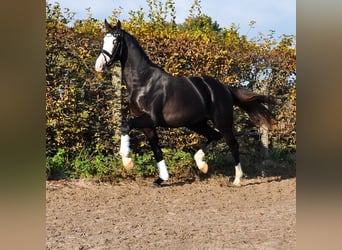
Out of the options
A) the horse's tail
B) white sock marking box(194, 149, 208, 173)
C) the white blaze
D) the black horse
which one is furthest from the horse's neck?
the horse's tail

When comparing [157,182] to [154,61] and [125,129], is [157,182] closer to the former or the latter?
[125,129]

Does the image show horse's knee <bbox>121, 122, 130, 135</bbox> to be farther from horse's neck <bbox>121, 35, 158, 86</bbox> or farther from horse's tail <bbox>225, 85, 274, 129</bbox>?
horse's tail <bbox>225, 85, 274, 129</bbox>

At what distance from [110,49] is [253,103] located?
247cm

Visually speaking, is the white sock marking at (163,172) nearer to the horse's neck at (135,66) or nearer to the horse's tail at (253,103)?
the horse's neck at (135,66)

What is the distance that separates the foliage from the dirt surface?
62 centimetres

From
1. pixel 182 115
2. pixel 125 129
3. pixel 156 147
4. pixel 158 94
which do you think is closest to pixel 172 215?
pixel 125 129

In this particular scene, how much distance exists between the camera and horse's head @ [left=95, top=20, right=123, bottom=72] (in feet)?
18.6

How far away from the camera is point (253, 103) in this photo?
273 inches

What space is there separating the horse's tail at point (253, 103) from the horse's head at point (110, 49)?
1.89 meters

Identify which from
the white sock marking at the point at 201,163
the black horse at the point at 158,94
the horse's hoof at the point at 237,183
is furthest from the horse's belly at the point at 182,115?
the horse's hoof at the point at 237,183
